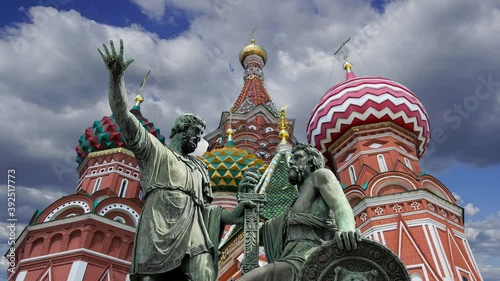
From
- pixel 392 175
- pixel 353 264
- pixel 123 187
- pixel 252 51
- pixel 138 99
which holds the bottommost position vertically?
pixel 353 264

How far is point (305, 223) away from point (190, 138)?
124 centimetres

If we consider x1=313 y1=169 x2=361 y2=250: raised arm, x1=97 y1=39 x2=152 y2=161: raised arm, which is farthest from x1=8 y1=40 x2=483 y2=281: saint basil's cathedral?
x1=97 y1=39 x2=152 y2=161: raised arm

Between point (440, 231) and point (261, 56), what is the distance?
25779 millimetres

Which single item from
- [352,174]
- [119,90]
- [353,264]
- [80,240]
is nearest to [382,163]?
[352,174]

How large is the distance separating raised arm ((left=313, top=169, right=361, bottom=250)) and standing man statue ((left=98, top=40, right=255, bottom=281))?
643mm

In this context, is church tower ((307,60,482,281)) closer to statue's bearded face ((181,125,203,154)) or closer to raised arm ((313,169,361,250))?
raised arm ((313,169,361,250))

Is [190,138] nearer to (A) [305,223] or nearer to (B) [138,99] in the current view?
(A) [305,223]

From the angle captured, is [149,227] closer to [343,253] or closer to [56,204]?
[343,253]

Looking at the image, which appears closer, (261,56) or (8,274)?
(8,274)

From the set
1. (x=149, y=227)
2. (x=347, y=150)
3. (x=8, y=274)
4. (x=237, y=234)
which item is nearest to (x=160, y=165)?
(x=149, y=227)

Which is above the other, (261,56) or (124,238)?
(261,56)

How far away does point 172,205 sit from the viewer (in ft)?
10.6

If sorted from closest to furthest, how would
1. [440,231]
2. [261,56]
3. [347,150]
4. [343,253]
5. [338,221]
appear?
[343,253], [338,221], [440,231], [347,150], [261,56]

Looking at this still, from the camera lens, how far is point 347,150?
59.3 ft
